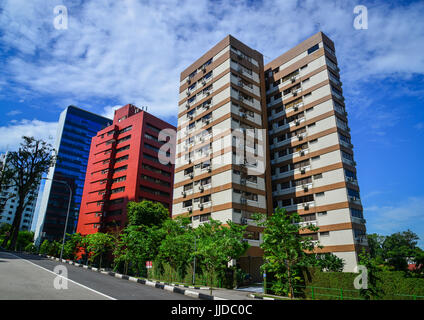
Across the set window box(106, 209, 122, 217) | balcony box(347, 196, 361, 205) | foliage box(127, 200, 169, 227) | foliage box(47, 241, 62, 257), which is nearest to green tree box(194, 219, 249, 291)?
balcony box(347, 196, 361, 205)

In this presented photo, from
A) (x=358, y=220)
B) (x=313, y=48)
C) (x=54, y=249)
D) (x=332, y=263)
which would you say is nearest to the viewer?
(x=332, y=263)

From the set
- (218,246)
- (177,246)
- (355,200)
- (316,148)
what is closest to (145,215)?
(177,246)

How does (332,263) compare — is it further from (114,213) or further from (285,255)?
(114,213)

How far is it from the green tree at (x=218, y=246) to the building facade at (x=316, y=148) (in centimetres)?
1391

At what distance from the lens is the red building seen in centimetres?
5975

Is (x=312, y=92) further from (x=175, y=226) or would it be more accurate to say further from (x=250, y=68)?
(x=175, y=226)

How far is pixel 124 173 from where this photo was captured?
2440 inches

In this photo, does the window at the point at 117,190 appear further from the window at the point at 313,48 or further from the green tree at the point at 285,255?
the green tree at the point at 285,255

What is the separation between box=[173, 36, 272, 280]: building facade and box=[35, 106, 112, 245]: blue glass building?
2935 inches

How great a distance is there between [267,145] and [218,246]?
23.1 meters

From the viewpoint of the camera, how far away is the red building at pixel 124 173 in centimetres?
5975

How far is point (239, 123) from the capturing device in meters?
39.8

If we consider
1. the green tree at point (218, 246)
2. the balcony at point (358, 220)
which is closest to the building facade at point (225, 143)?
the green tree at point (218, 246)
